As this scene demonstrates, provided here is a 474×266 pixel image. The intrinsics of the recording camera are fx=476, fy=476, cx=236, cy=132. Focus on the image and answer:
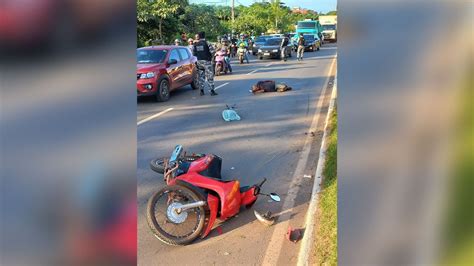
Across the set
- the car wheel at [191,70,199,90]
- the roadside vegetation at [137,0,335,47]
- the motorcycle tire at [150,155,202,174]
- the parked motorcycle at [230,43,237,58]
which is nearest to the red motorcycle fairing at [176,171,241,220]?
the motorcycle tire at [150,155,202,174]

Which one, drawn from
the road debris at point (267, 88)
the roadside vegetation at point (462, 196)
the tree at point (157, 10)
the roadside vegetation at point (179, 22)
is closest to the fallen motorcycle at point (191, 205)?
the roadside vegetation at point (462, 196)

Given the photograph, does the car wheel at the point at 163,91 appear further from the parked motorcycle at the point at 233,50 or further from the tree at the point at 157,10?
the parked motorcycle at the point at 233,50

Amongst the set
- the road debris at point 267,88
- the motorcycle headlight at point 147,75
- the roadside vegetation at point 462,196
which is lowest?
the road debris at point 267,88

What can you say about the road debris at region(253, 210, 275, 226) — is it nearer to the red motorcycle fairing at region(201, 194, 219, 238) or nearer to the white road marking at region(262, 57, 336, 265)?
the white road marking at region(262, 57, 336, 265)

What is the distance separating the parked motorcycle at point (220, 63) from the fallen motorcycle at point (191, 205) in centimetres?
1444

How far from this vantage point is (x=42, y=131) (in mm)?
1104

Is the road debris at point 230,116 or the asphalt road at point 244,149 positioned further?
the road debris at point 230,116

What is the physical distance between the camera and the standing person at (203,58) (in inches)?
525

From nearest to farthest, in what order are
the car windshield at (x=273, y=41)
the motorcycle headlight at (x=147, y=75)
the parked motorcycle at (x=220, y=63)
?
the motorcycle headlight at (x=147, y=75) → the parked motorcycle at (x=220, y=63) → the car windshield at (x=273, y=41)

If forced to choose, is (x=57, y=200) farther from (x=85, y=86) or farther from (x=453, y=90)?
(x=453, y=90)

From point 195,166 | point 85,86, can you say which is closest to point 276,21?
point 195,166

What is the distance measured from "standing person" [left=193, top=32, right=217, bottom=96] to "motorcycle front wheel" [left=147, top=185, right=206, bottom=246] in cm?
915

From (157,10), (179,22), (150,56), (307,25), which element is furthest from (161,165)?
(307,25)

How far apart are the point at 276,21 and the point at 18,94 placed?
62.4m
